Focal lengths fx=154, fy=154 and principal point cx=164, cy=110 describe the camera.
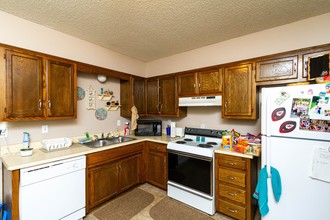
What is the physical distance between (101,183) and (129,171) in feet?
1.66

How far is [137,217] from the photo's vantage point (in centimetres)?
205

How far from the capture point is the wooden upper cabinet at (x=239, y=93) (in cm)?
214

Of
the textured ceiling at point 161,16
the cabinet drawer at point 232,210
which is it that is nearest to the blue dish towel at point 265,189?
the cabinet drawer at point 232,210

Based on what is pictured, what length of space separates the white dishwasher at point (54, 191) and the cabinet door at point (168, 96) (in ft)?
5.41

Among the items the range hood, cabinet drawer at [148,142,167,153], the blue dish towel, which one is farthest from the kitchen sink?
the blue dish towel

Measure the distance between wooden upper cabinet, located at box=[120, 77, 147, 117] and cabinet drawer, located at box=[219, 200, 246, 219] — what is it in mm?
2167

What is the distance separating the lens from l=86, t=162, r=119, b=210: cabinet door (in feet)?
6.97

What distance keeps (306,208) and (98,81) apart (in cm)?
330

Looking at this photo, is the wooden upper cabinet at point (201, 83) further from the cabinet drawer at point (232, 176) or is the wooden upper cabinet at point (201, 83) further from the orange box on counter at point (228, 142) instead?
the cabinet drawer at point (232, 176)

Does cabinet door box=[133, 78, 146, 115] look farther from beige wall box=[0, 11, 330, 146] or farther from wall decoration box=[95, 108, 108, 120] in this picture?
wall decoration box=[95, 108, 108, 120]

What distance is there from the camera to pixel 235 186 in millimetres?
1994

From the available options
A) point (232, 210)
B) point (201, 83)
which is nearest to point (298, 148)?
point (232, 210)

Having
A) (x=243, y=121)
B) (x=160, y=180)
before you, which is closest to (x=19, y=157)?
(x=160, y=180)

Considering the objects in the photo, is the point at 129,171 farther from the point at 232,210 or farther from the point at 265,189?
the point at 265,189
